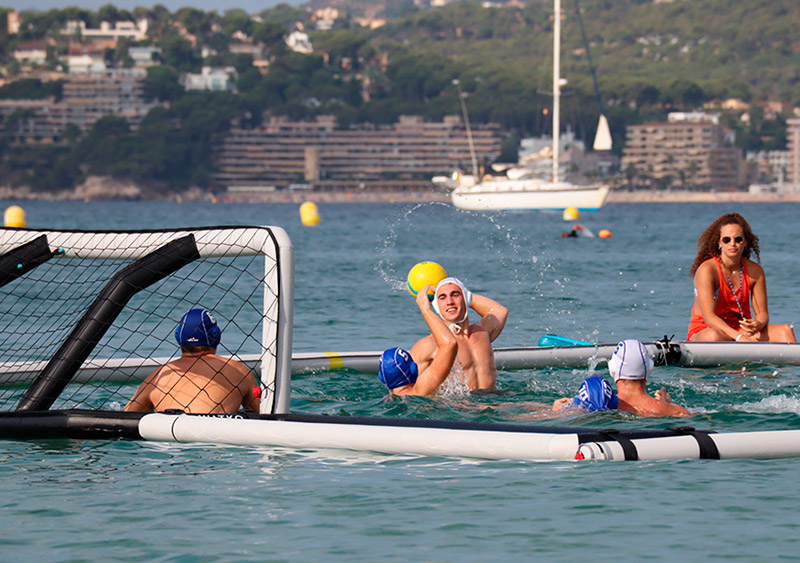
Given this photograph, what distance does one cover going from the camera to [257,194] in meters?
191

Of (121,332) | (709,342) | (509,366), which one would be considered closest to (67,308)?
(121,332)

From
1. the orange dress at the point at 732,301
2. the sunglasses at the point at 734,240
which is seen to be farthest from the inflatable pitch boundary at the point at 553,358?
the sunglasses at the point at 734,240

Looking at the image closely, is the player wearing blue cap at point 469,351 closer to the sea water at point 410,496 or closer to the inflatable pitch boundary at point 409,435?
the sea water at point 410,496

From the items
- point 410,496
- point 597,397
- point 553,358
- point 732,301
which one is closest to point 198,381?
point 410,496

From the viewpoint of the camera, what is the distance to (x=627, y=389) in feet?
29.0

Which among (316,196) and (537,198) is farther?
(316,196)

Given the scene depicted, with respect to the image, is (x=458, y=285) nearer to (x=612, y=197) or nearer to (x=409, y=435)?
(x=409, y=435)

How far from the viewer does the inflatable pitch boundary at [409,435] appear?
302 inches

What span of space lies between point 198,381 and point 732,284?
5.39 meters

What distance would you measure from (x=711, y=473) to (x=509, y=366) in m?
4.55

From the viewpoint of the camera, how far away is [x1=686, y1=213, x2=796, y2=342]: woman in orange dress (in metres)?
11.5

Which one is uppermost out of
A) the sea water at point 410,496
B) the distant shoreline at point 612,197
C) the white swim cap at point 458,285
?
the white swim cap at point 458,285

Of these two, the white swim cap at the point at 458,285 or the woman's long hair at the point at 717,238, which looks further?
the woman's long hair at the point at 717,238

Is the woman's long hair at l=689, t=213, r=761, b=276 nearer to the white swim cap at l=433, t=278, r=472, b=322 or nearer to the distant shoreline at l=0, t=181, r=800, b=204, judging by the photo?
the white swim cap at l=433, t=278, r=472, b=322
